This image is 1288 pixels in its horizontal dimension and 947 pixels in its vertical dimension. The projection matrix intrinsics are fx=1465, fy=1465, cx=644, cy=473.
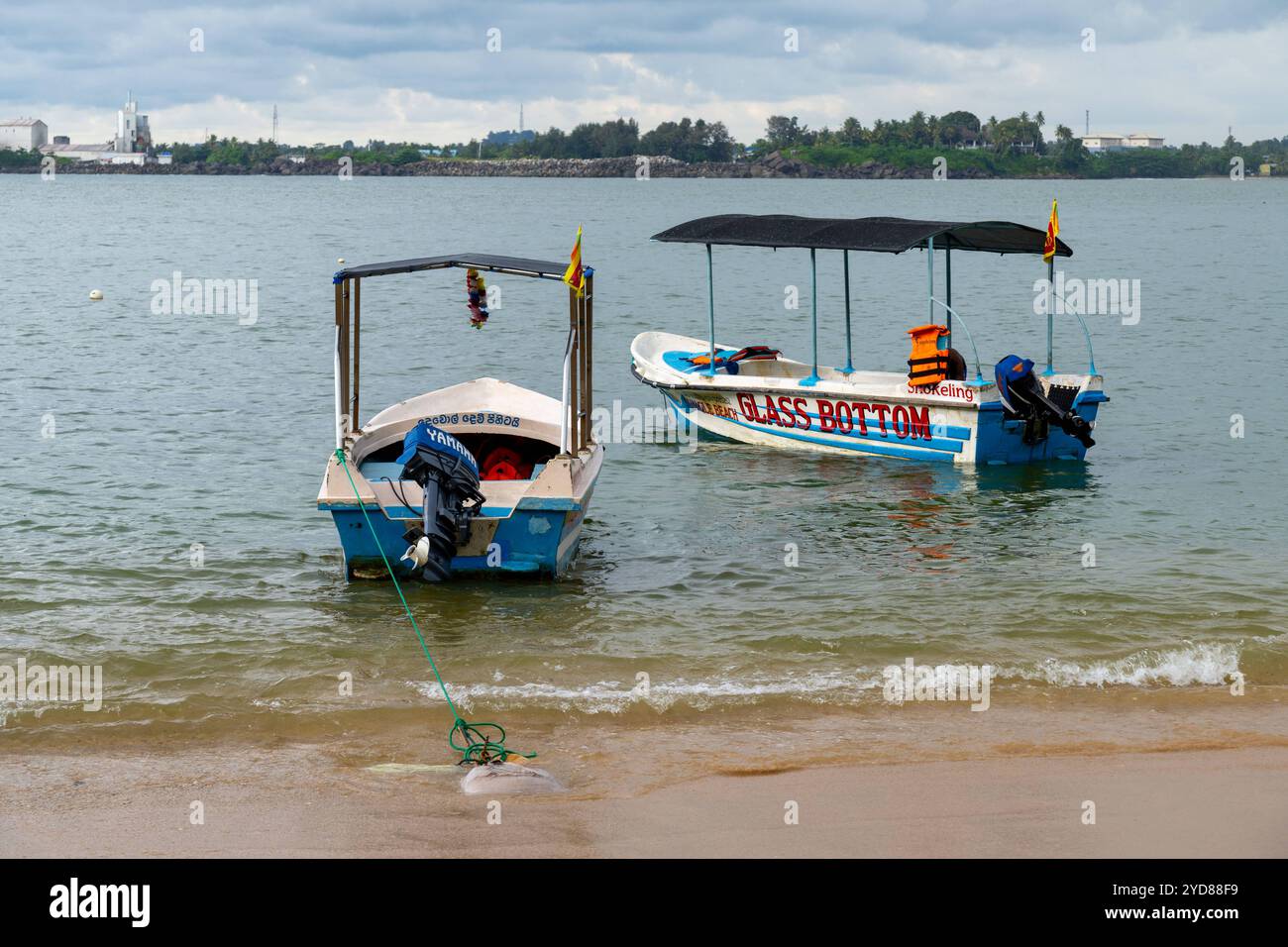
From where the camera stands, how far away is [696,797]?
8180mm

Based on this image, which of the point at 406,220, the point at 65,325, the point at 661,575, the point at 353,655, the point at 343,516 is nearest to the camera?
the point at 353,655

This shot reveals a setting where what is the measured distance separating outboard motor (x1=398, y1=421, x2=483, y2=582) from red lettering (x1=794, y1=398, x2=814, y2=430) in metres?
7.60

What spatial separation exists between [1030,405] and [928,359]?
1.35m

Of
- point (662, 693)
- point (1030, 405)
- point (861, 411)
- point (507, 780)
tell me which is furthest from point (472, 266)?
point (1030, 405)

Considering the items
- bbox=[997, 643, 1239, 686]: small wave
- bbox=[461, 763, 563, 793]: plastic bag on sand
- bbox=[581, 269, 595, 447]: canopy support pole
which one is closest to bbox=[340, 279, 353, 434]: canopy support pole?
bbox=[581, 269, 595, 447]: canopy support pole

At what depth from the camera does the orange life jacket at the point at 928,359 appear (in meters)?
17.6

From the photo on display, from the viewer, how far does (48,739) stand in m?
9.28

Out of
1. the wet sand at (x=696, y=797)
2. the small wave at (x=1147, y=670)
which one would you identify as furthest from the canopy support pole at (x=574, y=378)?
the small wave at (x=1147, y=670)

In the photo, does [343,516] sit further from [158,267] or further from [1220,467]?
[158,267]

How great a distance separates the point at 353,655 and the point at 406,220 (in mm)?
80672

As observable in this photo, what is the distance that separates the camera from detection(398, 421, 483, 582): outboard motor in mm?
11836

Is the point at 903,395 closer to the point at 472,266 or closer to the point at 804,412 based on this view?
the point at 804,412
